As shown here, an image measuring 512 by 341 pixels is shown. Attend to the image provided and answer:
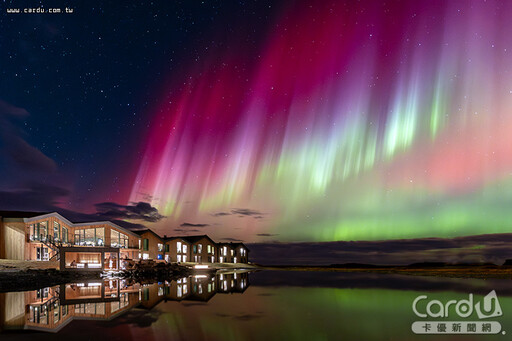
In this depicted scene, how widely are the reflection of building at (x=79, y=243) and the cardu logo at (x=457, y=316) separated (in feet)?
129

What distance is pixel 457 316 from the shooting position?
19719mm

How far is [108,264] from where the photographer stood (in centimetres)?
5794

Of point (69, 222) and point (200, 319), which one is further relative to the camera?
point (69, 222)

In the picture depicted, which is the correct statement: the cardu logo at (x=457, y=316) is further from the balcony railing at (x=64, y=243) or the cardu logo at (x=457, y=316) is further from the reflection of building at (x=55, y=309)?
the balcony railing at (x=64, y=243)

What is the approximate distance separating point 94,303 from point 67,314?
417cm

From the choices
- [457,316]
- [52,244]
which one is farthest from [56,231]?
[457,316]

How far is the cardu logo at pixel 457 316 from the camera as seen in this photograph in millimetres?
15679

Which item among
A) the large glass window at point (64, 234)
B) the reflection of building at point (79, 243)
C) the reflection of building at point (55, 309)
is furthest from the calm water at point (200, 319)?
the large glass window at point (64, 234)

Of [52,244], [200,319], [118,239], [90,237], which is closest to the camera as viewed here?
[200,319]

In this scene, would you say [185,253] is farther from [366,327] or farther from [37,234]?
[366,327]

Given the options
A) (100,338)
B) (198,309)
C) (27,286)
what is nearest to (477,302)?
(198,309)

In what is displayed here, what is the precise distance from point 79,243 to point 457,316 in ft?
183

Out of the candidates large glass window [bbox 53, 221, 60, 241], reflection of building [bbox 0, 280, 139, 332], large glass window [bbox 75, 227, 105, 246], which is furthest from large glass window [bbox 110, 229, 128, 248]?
reflection of building [bbox 0, 280, 139, 332]

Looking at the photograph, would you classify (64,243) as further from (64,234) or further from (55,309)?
(55,309)
